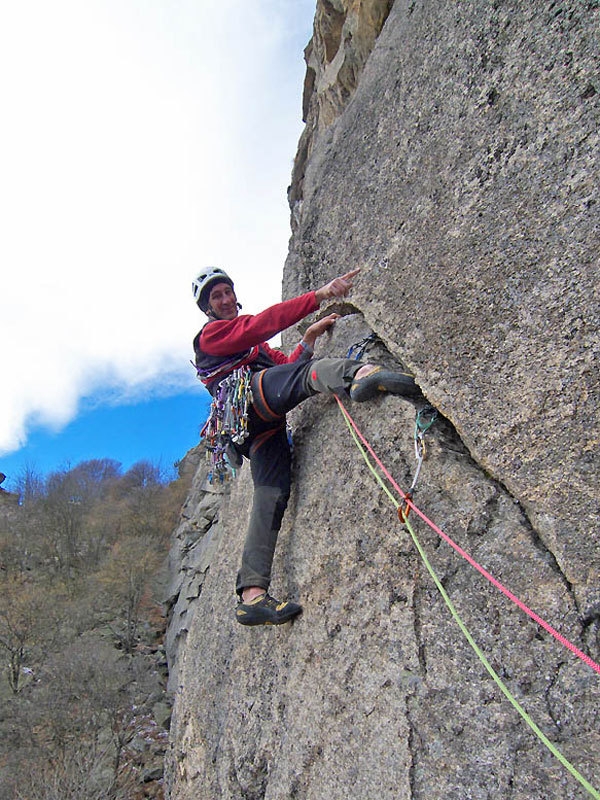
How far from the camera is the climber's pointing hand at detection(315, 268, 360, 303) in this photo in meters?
2.97

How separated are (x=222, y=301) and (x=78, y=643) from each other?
45.4ft

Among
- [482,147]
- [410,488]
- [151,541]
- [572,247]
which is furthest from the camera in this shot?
[151,541]

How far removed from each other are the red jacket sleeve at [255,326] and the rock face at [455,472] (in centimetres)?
30

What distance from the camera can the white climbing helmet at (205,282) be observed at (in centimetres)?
352

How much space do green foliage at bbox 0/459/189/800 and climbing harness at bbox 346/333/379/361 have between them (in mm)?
9063

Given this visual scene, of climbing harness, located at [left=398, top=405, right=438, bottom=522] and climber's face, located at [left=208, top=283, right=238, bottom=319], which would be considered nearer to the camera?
climbing harness, located at [left=398, top=405, right=438, bottom=522]

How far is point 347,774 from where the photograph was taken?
189cm

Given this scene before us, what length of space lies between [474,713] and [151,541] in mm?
23682

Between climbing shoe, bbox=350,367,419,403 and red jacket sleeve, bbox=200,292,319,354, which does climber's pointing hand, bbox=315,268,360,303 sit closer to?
red jacket sleeve, bbox=200,292,319,354

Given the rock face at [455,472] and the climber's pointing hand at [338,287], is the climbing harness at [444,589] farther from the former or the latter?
the climber's pointing hand at [338,287]

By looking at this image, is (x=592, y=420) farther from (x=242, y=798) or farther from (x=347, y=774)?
(x=242, y=798)

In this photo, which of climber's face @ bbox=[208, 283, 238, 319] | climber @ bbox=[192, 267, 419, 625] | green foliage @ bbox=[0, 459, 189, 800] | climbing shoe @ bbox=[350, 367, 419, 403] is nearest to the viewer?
climbing shoe @ bbox=[350, 367, 419, 403]

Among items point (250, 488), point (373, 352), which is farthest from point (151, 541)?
point (373, 352)

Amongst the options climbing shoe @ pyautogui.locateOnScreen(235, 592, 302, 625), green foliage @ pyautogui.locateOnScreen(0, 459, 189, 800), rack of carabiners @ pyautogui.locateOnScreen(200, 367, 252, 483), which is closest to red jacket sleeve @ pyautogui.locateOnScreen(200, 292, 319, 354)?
rack of carabiners @ pyautogui.locateOnScreen(200, 367, 252, 483)
